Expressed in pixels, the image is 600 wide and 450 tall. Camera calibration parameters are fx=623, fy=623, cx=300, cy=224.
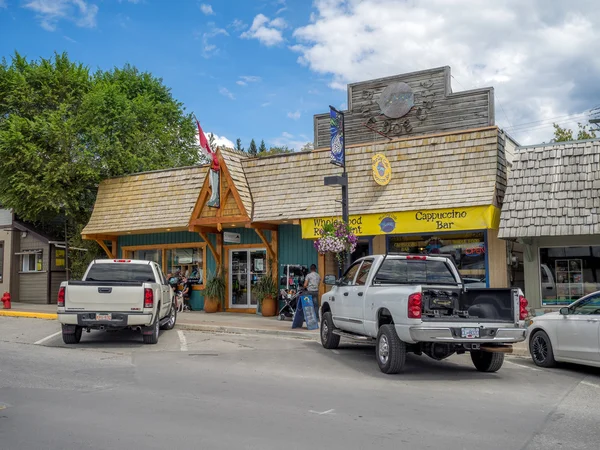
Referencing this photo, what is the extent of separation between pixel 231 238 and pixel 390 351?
1151 cm

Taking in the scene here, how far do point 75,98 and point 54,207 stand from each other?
15.2 ft

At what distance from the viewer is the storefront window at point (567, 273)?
50.1 ft

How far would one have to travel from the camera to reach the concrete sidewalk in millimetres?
15651

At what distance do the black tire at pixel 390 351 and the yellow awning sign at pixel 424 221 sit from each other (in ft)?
21.5

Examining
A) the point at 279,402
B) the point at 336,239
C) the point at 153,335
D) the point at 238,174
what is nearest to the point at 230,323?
the point at 153,335

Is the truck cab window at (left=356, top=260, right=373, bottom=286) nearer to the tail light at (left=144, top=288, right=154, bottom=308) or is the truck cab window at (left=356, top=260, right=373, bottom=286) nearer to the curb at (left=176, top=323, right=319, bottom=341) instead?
the curb at (left=176, top=323, right=319, bottom=341)

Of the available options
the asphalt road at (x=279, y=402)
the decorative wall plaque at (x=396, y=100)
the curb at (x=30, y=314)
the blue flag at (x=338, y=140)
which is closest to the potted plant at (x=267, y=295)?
the blue flag at (x=338, y=140)

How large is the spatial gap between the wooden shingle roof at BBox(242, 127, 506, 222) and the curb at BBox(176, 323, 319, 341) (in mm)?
3963

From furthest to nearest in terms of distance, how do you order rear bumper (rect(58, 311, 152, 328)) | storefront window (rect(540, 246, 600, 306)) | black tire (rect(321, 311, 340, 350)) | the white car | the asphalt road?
1. storefront window (rect(540, 246, 600, 306))
2. black tire (rect(321, 311, 340, 350))
3. rear bumper (rect(58, 311, 152, 328))
4. the white car
5. the asphalt road

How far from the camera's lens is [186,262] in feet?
73.6

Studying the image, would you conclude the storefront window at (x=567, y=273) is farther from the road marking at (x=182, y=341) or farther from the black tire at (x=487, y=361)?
the road marking at (x=182, y=341)

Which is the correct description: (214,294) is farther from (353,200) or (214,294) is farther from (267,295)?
(353,200)

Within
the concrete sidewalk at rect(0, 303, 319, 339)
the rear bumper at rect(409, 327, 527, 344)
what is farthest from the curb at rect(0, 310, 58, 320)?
the rear bumper at rect(409, 327, 527, 344)

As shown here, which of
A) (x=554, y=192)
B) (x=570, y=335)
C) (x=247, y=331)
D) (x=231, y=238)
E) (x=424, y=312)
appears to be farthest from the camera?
(x=231, y=238)
